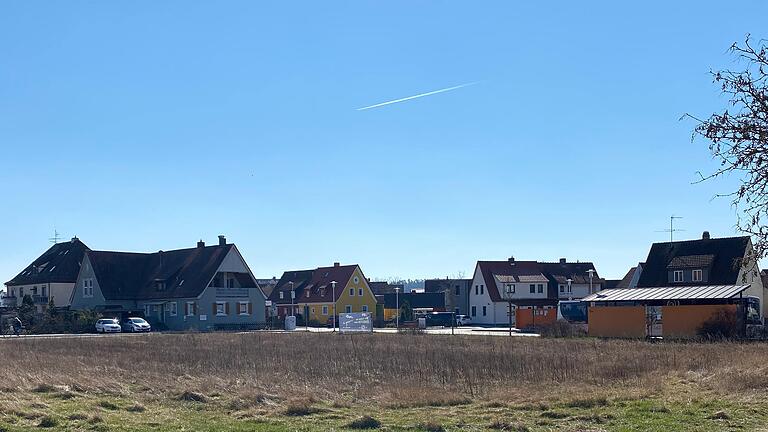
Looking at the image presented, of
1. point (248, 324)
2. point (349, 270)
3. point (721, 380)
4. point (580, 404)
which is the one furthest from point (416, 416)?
point (349, 270)

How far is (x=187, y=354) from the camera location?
3403 centimetres

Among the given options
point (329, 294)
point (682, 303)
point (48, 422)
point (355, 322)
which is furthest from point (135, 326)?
point (48, 422)

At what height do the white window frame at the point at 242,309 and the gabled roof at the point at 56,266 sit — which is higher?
the gabled roof at the point at 56,266

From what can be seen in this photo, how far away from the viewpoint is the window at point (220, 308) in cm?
7856

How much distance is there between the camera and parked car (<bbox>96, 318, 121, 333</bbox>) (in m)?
70.2

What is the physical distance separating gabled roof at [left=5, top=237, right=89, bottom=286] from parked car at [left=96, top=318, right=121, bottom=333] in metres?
16.8

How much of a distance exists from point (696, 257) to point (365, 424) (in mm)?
57316

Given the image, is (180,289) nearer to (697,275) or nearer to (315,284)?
(315,284)

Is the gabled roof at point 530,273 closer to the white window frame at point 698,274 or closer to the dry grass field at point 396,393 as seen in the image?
the white window frame at point 698,274

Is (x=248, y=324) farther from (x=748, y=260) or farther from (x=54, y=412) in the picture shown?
(x=748, y=260)

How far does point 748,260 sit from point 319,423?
809 centimetres

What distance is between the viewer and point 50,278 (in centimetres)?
8712

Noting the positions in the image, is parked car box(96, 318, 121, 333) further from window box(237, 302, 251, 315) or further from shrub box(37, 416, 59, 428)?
shrub box(37, 416, 59, 428)

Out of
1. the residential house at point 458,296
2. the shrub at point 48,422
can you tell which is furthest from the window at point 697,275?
the shrub at point 48,422
